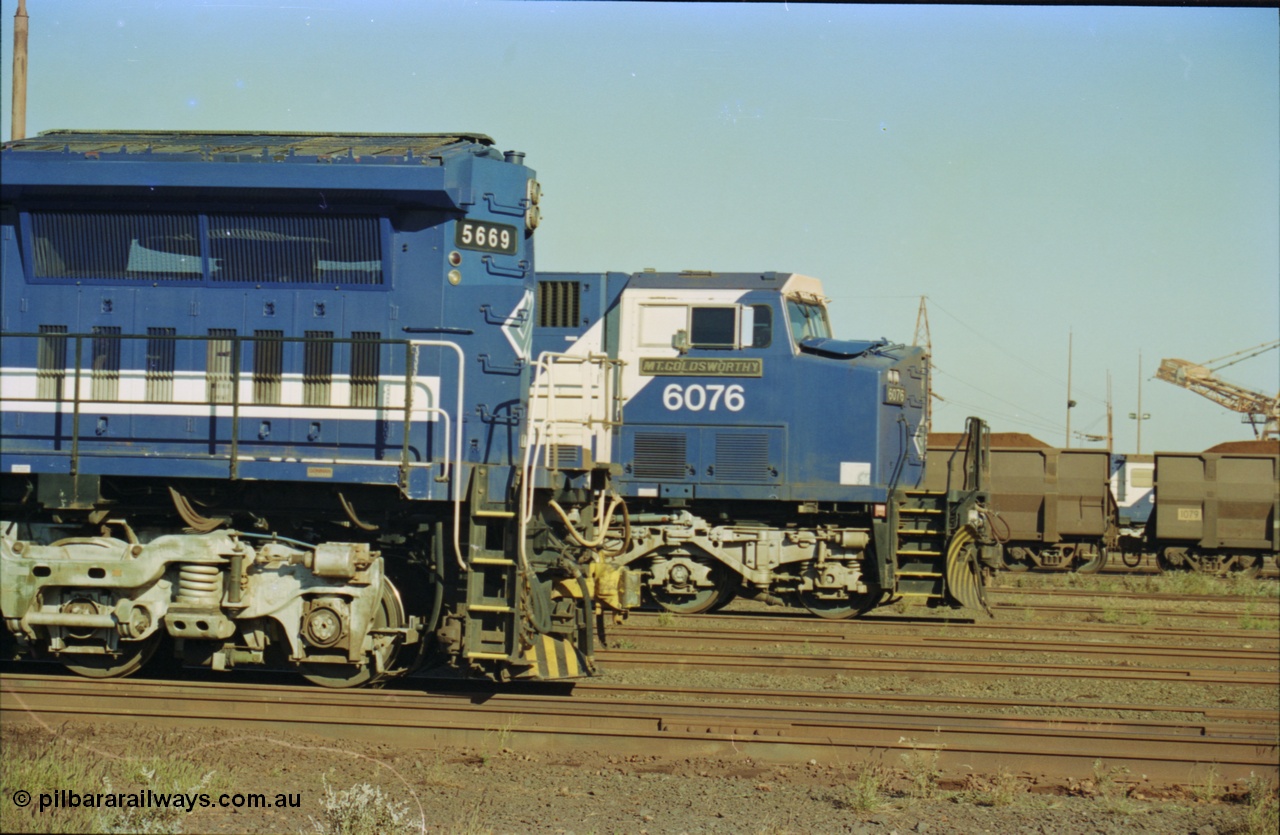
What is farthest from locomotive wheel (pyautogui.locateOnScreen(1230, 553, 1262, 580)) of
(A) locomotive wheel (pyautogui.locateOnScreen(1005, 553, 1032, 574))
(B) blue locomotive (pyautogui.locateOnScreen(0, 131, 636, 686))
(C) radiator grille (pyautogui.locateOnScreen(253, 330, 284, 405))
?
(C) radiator grille (pyautogui.locateOnScreen(253, 330, 284, 405))

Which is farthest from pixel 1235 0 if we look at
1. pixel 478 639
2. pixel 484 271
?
pixel 478 639

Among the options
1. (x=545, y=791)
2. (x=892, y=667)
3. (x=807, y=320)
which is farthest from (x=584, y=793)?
(x=807, y=320)

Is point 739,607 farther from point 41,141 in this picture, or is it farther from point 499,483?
point 41,141

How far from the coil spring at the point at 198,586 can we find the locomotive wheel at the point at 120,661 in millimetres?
559

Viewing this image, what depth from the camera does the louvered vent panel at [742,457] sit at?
1250 centimetres

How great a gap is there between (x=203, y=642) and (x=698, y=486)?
5.89 metres

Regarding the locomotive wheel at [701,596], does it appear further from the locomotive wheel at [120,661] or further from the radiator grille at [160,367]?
the radiator grille at [160,367]

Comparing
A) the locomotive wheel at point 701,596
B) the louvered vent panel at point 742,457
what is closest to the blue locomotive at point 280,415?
the louvered vent panel at point 742,457

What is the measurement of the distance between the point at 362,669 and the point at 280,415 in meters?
1.92

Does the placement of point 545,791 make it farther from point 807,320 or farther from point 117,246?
point 807,320

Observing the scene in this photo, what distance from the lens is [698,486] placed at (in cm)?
1257

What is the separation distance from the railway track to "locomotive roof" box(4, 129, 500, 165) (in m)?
3.72

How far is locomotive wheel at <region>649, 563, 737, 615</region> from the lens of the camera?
1298cm

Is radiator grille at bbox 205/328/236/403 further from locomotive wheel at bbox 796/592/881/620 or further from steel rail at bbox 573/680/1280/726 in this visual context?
locomotive wheel at bbox 796/592/881/620
